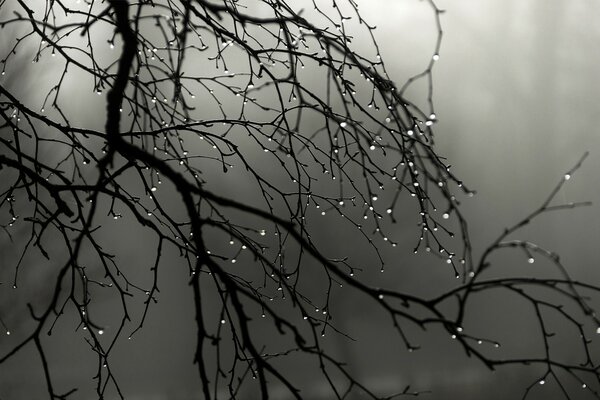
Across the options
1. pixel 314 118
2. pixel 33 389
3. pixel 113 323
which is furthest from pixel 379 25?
pixel 33 389

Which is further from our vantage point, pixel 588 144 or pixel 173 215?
pixel 173 215

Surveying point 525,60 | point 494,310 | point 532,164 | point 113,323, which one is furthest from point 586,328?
point 113,323

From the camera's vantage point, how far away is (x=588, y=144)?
10.3 ft

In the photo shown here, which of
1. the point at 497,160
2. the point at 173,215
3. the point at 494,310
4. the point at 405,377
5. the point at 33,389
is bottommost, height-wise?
the point at 33,389

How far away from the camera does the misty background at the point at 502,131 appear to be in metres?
3.14

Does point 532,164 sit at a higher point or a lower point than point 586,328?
higher

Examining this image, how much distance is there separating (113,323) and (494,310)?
1.98m

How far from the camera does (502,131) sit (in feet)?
10.5

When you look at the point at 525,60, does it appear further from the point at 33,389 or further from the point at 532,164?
the point at 33,389

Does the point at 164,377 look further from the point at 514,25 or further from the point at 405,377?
the point at 514,25

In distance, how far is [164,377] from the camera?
11.1 feet

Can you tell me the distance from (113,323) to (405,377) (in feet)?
5.11

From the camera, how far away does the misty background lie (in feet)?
10.3

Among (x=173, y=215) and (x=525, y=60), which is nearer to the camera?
(x=525, y=60)
